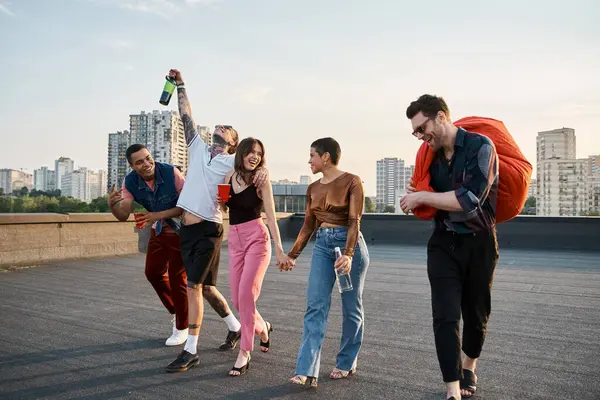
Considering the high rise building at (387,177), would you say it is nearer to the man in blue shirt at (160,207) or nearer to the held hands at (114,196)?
the man in blue shirt at (160,207)

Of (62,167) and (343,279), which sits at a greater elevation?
(62,167)

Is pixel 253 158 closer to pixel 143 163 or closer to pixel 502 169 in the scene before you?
pixel 143 163

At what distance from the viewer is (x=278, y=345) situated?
5.05m

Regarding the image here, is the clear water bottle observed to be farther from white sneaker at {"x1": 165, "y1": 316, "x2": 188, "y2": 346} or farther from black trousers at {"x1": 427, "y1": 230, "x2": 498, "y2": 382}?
white sneaker at {"x1": 165, "y1": 316, "x2": 188, "y2": 346}

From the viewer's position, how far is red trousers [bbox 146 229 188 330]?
Answer: 197 inches

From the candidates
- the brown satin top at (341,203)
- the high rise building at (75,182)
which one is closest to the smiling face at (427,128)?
the brown satin top at (341,203)

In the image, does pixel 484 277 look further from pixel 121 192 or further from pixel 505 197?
pixel 121 192

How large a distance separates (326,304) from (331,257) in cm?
34

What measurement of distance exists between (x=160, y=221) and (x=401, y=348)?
8.07 ft

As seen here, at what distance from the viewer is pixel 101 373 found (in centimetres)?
415

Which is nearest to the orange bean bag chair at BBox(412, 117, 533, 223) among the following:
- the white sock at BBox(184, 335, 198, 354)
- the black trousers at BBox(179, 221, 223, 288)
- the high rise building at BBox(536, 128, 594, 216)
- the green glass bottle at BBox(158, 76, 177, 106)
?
the black trousers at BBox(179, 221, 223, 288)

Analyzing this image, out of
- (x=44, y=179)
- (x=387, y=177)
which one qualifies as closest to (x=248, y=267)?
(x=387, y=177)

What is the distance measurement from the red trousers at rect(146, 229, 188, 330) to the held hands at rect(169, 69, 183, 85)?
1.40 m

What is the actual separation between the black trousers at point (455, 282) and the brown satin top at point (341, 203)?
1.95 feet
